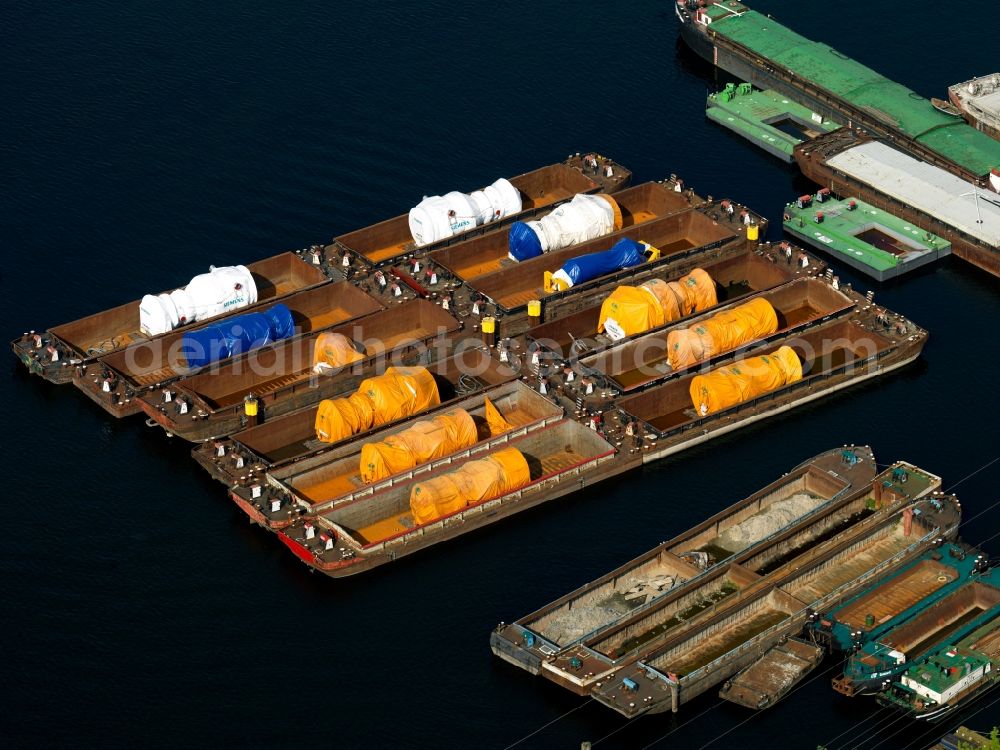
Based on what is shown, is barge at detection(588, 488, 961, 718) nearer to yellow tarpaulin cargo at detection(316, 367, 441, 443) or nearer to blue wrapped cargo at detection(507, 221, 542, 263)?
yellow tarpaulin cargo at detection(316, 367, 441, 443)

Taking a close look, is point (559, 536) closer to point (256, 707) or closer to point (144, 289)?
point (256, 707)

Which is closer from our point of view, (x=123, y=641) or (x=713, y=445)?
(x=123, y=641)

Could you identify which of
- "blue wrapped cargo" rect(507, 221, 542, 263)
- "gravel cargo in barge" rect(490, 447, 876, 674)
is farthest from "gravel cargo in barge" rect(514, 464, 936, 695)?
"blue wrapped cargo" rect(507, 221, 542, 263)

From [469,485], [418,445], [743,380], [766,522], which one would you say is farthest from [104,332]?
[766,522]

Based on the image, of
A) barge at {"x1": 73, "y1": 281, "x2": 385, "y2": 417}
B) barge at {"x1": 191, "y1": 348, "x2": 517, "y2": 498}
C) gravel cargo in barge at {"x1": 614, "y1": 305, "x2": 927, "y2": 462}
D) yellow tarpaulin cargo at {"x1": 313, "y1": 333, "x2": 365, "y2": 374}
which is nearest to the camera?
barge at {"x1": 191, "y1": 348, "x2": 517, "y2": 498}

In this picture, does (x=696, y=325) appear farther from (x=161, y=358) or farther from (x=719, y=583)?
(x=161, y=358)

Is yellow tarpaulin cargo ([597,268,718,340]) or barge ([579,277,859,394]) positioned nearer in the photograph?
barge ([579,277,859,394])

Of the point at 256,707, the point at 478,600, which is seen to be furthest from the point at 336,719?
the point at 478,600
